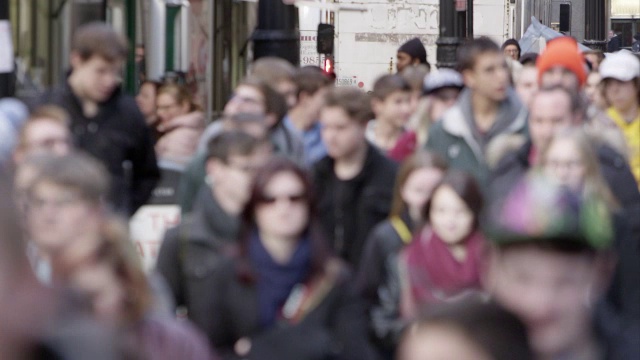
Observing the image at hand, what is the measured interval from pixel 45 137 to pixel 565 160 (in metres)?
2.08

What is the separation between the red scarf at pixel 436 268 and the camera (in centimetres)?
632

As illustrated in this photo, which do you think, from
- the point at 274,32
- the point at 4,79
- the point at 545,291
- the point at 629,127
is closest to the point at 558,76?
the point at 629,127

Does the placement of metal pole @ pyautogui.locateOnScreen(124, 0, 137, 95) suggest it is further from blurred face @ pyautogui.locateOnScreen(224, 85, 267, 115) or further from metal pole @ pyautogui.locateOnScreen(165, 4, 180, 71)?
blurred face @ pyautogui.locateOnScreen(224, 85, 267, 115)

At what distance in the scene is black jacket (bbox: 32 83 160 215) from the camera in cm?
881

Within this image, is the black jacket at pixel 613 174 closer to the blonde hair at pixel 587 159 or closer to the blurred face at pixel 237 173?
the blonde hair at pixel 587 159

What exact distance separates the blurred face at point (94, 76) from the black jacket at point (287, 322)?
2.50 metres

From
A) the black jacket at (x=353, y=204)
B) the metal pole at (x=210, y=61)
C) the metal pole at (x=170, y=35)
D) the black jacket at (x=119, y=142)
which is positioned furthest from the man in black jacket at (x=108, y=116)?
the metal pole at (x=210, y=61)

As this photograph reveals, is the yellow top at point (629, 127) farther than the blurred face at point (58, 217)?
Yes

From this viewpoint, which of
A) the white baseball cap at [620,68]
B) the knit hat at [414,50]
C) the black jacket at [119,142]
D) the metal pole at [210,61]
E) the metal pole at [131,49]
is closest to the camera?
the black jacket at [119,142]

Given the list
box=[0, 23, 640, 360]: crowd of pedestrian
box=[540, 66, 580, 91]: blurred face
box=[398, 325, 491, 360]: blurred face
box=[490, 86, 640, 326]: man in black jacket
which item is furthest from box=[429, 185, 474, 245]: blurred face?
box=[540, 66, 580, 91]: blurred face

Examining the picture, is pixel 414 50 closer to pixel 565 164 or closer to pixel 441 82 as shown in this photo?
pixel 441 82

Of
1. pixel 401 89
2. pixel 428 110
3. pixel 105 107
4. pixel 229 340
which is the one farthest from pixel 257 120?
pixel 428 110

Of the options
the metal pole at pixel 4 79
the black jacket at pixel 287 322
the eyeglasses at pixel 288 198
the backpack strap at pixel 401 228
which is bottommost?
the black jacket at pixel 287 322

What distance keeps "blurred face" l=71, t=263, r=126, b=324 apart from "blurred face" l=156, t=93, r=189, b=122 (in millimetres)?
8173
